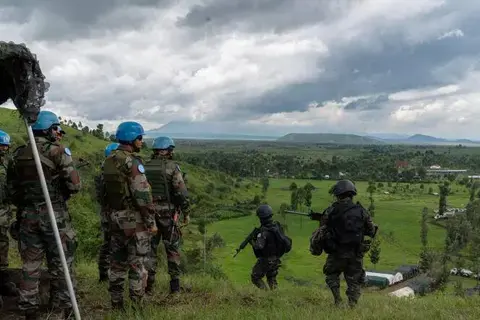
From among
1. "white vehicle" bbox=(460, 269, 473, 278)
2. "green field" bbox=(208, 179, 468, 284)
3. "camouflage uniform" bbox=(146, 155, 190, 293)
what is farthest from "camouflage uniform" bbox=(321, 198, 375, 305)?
"white vehicle" bbox=(460, 269, 473, 278)

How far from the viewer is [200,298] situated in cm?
750

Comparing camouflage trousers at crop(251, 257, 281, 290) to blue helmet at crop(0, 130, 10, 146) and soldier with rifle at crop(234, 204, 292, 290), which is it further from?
blue helmet at crop(0, 130, 10, 146)

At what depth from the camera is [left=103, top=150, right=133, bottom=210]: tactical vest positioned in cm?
625

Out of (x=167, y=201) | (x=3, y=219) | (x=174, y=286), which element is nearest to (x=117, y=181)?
(x=167, y=201)

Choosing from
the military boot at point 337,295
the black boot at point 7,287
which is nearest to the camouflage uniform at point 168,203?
the black boot at point 7,287

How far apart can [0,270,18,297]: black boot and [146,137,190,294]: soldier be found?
200 centimetres

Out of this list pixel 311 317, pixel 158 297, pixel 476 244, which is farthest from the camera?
pixel 476 244

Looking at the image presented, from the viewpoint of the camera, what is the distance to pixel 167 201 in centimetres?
775

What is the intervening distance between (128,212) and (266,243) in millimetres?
3847

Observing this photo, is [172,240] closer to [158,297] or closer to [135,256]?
[158,297]

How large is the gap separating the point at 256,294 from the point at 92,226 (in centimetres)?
1037

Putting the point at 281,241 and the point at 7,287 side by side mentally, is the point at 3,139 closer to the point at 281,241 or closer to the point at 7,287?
the point at 7,287

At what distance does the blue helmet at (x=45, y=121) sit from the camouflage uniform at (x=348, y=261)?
4286 mm

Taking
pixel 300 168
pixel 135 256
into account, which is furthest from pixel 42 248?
pixel 300 168
